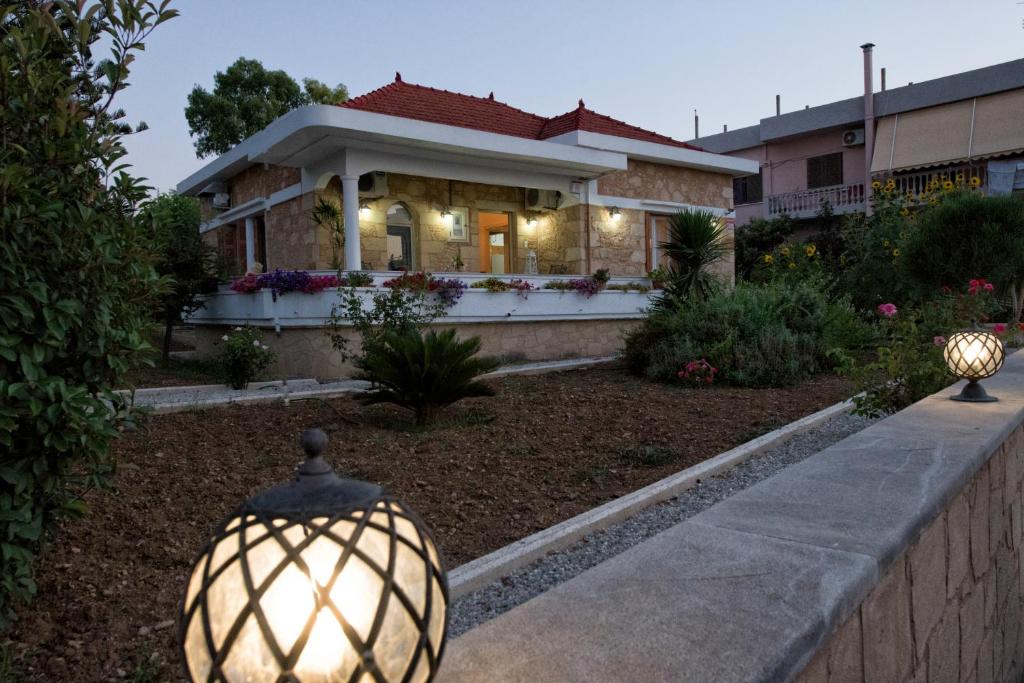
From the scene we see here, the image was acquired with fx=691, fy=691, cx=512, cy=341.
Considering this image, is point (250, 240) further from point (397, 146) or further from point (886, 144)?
point (886, 144)

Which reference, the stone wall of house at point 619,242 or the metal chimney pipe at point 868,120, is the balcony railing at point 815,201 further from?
the stone wall of house at point 619,242

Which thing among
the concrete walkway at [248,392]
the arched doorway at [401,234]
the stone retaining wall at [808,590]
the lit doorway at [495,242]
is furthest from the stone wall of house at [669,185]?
the stone retaining wall at [808,590]

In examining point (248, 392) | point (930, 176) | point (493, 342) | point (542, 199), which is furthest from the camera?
point (930, 176)

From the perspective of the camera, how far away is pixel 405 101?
12.9m

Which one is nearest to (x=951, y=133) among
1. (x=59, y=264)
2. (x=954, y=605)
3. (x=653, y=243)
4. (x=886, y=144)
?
(x=886, y=144)

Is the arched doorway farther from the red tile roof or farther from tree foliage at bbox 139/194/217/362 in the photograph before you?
tree foliage at bbox 139/194/217/362

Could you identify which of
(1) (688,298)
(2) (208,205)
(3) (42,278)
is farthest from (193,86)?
(3) (42,278)

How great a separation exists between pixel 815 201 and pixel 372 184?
→ 17.8 meters

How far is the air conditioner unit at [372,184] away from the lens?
39.1 feet

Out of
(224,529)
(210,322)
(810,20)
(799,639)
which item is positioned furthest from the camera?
(810,20)

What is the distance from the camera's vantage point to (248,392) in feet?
25.7

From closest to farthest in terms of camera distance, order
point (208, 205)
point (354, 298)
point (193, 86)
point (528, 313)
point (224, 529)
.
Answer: point (224, 529) < point (354, 298) < point (528, 313) < point (208, 205) < point (193, 86)

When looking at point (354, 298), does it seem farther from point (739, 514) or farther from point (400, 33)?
point (400, 33)

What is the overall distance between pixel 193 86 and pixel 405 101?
19.1 metres
